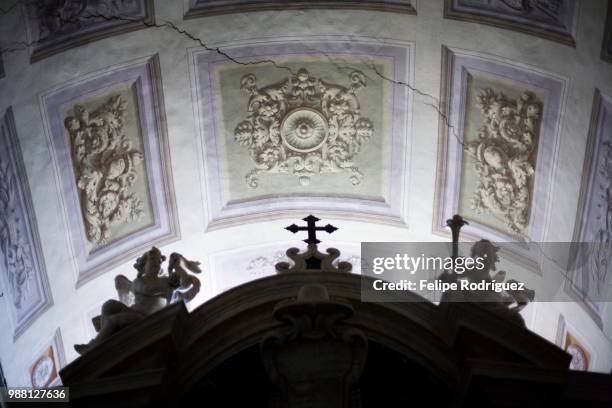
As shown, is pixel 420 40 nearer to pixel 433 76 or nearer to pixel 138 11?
pixel 433 76

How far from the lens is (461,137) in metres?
10.6

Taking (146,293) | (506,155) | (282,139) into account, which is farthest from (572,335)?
(146,293)

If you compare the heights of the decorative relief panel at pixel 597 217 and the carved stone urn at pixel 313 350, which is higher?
the decorative relief panel at pixel 597 217

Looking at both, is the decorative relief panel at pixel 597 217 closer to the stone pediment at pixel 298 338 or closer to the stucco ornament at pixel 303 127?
the stucco ornament at pixel 303 127

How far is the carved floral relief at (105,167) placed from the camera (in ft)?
33.8

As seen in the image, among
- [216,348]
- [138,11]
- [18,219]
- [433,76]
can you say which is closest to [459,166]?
[433,76]

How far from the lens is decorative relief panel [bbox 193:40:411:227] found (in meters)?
10.4

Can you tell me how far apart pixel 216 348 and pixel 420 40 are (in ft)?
15.4

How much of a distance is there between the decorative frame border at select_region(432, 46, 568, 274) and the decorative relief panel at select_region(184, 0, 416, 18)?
0.62 m

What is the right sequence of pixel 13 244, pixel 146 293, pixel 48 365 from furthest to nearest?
1. pixel 48 365
2. pixel 13 244
3. pixel 146 293

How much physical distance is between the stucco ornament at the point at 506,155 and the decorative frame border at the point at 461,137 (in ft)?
0.30

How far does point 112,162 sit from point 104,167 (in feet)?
0.30

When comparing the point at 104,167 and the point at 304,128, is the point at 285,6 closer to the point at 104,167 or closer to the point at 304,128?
the point at 304,128

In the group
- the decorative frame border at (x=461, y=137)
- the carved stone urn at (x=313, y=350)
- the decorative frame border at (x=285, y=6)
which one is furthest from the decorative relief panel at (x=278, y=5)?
the carved stone urn at (x=313, y=350)
